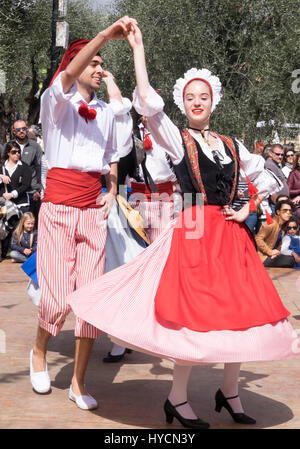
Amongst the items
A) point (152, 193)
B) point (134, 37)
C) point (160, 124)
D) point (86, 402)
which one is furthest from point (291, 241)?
point (134, 37)

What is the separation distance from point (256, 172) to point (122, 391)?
5.45ft

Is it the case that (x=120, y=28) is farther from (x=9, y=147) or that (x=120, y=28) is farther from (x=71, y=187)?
(x=9, y=147)

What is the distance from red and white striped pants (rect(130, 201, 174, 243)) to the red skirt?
1791 millimetres

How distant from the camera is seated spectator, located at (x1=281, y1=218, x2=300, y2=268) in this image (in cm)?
1133

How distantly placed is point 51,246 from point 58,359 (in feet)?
4.63

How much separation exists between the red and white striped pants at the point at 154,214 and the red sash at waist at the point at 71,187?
1.39 meters

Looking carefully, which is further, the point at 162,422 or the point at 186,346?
the point at 162,422

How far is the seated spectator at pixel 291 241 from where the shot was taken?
37.2ft

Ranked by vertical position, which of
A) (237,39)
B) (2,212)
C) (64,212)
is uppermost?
(237,39)

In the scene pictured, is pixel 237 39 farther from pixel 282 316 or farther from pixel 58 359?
pixel 282 316

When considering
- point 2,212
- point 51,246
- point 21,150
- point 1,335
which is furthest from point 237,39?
point 51,246

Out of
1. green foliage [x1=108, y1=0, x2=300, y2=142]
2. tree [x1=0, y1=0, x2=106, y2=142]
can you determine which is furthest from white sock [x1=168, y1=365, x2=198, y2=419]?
tree [x1=0, y1=0, x2=106, y2=142]

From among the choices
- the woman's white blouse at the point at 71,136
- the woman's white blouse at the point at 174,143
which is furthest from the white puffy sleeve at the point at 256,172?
the woman's white blouse at the point at 71,136
